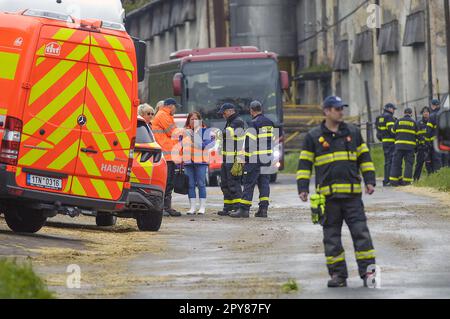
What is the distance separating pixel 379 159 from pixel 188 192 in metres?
17.8

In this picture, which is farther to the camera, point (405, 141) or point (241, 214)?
point (405, 141)

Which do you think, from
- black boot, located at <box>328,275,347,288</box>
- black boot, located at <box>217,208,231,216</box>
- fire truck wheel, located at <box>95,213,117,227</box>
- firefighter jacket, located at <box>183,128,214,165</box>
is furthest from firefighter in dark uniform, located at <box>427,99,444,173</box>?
black boot, located at <box>328,275,347,288</box>

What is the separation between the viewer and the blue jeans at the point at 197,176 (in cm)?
2323

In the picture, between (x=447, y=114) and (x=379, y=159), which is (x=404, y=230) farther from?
(x=379, y=159)

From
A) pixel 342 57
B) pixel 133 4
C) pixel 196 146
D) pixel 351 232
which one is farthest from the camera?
pixel 133 4

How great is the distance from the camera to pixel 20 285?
34.3 ft

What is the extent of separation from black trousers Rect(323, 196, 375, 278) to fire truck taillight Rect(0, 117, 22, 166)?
5.11 meters

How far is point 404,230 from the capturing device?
60.7ft

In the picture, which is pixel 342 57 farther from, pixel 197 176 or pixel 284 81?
pixel 197 176

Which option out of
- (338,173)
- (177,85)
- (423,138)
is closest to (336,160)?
(338,173)

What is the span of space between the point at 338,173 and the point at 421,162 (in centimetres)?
2034

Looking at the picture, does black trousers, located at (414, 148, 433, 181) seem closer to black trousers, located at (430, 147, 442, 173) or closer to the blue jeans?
black trousers, located at (430, 147, 442, 173)

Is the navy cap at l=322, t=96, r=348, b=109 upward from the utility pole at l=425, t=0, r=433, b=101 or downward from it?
downward

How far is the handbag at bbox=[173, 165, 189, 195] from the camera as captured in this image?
23181mm
